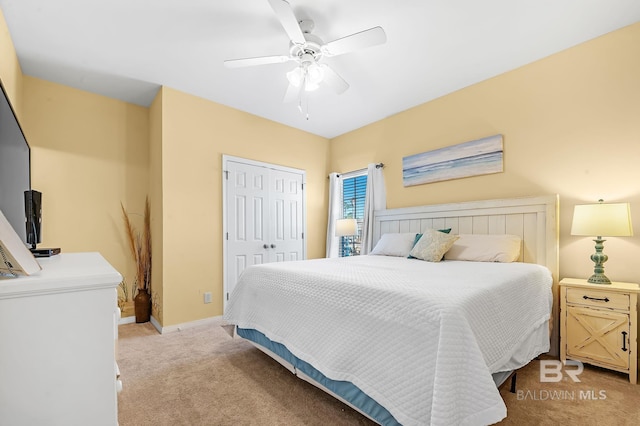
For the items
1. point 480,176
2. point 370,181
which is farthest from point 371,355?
point 370,181

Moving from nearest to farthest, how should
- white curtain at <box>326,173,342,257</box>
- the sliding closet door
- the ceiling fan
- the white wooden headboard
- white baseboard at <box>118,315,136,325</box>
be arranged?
the ceiling fan → the white wooden headboard → white baseboard at <box>118,315,136,325</box> → the sliding closet door → white curtain at <box>326,173,342,257</box>

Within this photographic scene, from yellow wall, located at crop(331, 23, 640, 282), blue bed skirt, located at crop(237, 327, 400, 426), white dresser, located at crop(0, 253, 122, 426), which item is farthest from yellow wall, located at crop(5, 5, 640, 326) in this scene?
white dresser, located at crop(0, 253, 122, 426)

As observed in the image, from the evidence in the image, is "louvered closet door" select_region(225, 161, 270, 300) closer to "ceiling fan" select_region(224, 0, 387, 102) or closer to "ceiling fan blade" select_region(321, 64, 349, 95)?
"ceiling fan" select_region(224, 0, 387, 102)

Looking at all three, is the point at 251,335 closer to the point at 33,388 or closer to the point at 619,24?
the point at 33,388

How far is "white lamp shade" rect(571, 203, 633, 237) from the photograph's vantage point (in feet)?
6.91

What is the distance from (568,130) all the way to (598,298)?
1.49 m

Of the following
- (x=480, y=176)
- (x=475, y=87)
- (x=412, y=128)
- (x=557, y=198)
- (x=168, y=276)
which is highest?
(x=475, y=87)

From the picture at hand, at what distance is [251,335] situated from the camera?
2.39 metres

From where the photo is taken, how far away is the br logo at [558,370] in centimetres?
213

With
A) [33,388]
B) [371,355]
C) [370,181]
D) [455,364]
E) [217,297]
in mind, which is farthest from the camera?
[370,181]

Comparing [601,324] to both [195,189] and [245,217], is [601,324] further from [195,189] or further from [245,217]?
[195,189]

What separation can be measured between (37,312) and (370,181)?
383 cm

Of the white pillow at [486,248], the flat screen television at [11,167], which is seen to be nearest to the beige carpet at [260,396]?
the white pillow at [486,248]

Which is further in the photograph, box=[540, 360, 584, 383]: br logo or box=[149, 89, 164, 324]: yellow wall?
box=[149, 89, 164, 324]: yellow wall
